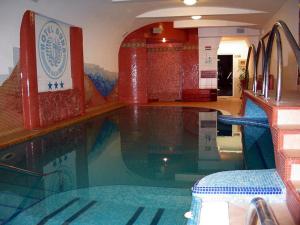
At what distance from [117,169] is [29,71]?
3.14m

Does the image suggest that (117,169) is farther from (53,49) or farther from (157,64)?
(157,64)

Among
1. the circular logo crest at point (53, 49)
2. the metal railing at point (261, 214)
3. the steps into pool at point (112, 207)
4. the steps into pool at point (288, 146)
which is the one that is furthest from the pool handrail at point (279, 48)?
the circular logo crest at point (53, 49)

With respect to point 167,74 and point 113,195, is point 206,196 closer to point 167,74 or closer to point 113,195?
point 113,195

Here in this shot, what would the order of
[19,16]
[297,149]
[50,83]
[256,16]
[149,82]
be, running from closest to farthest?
[297,149] < [19,16] < [50,83] < [256,16] < [149,82]

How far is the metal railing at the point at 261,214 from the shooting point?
3.68ft

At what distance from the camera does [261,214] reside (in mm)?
1193

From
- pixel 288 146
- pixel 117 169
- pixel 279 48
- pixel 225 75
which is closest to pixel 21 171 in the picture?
pixel 117 169

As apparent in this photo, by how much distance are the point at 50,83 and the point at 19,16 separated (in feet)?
5.42

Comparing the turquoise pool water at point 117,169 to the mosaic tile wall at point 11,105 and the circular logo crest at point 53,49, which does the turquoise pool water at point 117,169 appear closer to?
the mosaic tile wall at point 11,105

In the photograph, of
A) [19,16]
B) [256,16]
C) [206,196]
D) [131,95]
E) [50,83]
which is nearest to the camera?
[206,196]

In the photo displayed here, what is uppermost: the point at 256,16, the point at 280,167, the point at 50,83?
the point at 256,16

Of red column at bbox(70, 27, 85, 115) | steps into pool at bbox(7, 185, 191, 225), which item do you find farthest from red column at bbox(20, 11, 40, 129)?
steps into pool at bbox(7, 185, 191, 225)

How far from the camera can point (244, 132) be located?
249 inches

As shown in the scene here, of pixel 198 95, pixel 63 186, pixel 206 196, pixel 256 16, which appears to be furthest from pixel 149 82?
pixel 206 196
